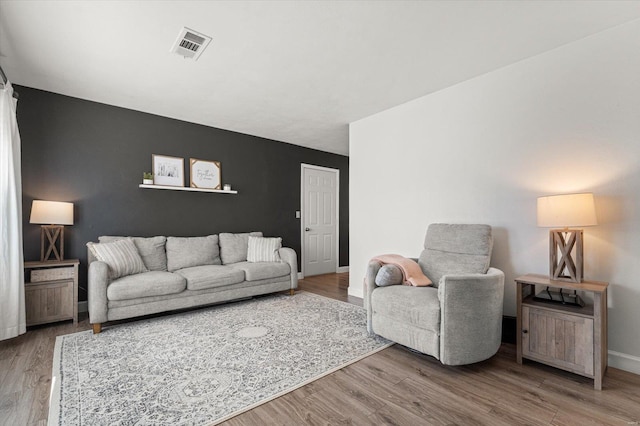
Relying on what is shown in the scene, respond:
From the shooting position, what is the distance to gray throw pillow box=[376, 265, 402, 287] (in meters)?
2.69

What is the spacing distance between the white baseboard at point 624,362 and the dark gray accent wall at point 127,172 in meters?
4.30

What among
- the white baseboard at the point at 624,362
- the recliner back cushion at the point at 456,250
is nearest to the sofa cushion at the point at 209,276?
the recliner back cushion at the point at 456,250

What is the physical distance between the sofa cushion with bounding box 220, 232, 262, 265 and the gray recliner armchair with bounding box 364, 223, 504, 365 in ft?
7.39

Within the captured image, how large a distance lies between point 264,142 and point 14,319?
3775mm

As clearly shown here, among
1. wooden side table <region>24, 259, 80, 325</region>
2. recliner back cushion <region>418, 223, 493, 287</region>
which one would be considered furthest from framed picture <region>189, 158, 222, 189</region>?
recliner back cushion <region>418, 223, 493, 287</region>

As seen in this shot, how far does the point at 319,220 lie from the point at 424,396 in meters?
4.29

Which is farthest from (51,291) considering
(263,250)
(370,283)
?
(370,283)

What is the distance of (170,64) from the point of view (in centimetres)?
276

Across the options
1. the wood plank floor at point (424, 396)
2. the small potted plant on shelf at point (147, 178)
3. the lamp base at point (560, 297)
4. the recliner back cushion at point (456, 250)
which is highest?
the small potted plant on shelf at point (147, 178)

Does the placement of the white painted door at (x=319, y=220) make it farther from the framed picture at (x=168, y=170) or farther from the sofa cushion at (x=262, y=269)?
the framed picture at (x=168, y=170)

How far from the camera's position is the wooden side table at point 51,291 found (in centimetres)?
295

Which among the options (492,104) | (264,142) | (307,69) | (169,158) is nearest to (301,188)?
(264,142)

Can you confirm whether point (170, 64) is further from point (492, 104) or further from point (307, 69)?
point (492, 104)

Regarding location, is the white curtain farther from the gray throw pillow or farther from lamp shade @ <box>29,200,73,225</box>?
the gray throw pillow
